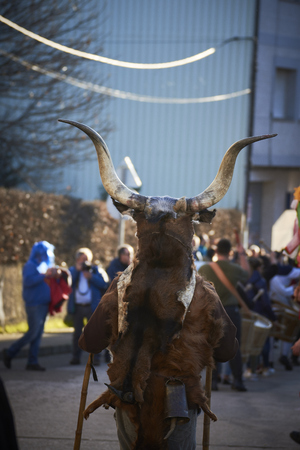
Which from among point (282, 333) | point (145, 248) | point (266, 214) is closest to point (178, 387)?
point (145, 248)

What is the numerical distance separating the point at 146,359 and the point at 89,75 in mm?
16804

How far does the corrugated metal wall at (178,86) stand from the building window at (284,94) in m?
3.65

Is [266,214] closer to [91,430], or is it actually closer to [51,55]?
[51,55]

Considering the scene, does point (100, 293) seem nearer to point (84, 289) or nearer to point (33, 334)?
point (84, 289)

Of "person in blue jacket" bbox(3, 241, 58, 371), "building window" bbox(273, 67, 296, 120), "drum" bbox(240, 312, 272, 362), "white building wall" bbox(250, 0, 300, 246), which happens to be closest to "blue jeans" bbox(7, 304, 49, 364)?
"person in blue jacket" bbox(3, 241, 58, 371)

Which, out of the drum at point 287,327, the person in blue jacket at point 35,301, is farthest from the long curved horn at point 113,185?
the drum at point 287,327

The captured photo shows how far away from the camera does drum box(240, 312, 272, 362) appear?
427 inches

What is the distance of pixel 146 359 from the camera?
4316 millimetres

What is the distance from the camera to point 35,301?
1158 centimetres

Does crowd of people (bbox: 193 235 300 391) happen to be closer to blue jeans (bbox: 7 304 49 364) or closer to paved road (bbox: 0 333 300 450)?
paved road (bbox: 0 333 300 450)

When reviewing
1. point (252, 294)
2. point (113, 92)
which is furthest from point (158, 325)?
point (113, 92)

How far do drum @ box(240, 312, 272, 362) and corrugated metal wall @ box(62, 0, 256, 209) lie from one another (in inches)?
416

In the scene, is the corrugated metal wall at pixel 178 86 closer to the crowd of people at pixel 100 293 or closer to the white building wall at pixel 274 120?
the white building wall at pixel 274 120

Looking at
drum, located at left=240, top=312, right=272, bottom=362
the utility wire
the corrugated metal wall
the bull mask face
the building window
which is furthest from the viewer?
the building window
